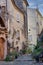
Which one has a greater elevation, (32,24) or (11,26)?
(11,26)

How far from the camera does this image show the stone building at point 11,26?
25.4 metres

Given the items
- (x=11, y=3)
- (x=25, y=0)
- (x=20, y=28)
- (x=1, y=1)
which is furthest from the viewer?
(x=25, y=0)

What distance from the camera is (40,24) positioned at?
5353 cm

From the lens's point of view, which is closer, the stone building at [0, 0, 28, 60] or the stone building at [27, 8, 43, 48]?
the stone building at [0, 0, 28, 60]

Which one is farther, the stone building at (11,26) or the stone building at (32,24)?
the stone building at (32,24)

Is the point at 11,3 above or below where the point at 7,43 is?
above

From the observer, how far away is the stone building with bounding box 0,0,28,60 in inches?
1001

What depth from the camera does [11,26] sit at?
29375 millimetres

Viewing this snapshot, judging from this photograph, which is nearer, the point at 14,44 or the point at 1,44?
the point at 1,44

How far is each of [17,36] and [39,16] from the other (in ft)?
71.4

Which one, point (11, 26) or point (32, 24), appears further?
point (32, 24)

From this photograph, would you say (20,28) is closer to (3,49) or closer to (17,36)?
(17,36)

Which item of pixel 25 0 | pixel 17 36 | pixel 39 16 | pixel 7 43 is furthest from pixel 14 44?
pixel 39 16

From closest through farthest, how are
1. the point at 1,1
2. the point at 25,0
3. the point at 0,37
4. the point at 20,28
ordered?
the point at 0,37, the point at 1,1, the point at 20,28, the point at 25,0
